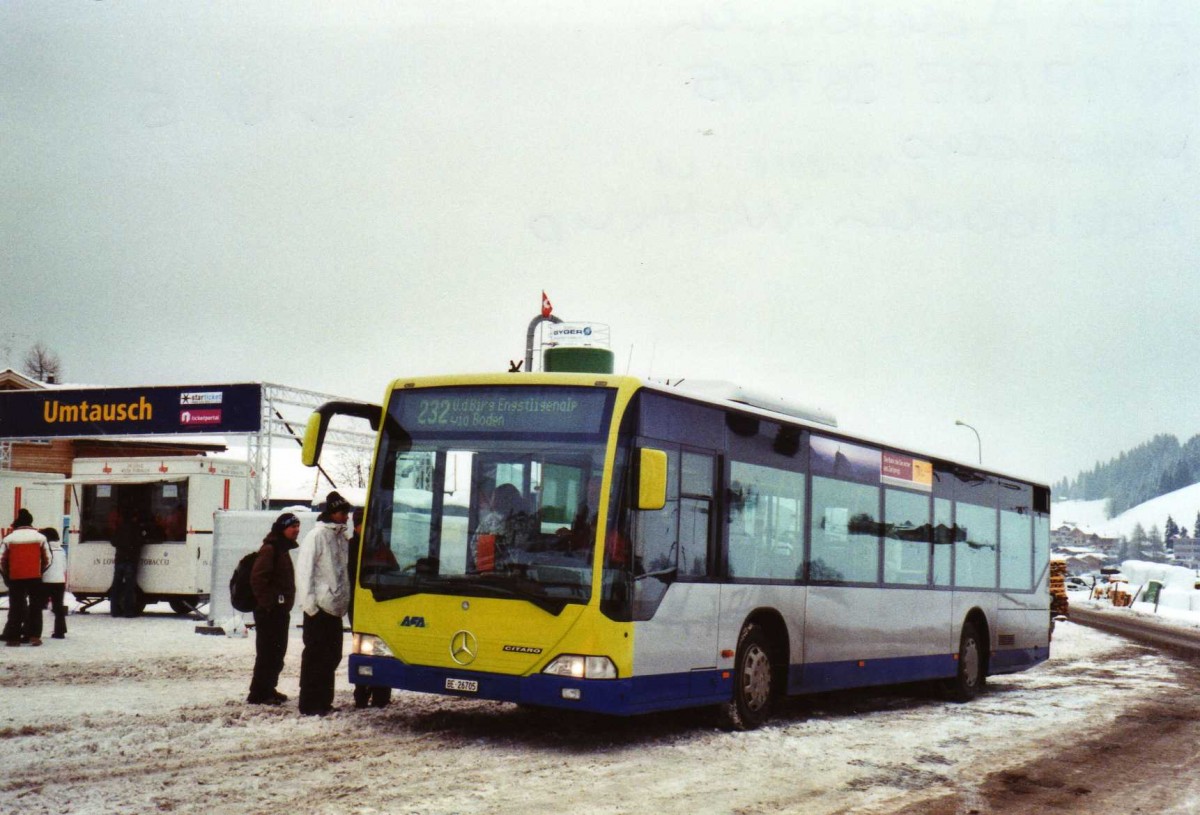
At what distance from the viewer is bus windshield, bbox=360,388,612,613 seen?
31.2 feet

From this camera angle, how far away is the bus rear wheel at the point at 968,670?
50.6 feet

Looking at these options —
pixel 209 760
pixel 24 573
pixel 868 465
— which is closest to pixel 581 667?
pixel 209 760

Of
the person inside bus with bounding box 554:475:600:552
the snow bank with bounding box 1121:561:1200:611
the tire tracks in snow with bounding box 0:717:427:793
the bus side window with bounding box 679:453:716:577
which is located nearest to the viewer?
the tire tracks in snow with bounding box 0:717:427:793

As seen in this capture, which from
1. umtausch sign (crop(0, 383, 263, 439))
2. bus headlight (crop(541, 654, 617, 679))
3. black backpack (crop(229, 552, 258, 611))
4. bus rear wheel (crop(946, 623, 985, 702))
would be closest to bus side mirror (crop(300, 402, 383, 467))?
black backpack (crop(229, 552, 258, 611))

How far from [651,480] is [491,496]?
4.10 ft

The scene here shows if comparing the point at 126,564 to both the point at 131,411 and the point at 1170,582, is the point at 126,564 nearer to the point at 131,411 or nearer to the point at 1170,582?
the point at 131,411

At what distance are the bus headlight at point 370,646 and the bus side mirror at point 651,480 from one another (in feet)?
7.69

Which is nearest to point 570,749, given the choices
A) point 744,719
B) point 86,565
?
point 744,719

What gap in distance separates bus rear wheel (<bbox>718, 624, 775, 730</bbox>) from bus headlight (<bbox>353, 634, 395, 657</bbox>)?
290cm

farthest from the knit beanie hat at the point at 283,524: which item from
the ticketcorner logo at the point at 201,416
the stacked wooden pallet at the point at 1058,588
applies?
the stacked wooden pallet at the point at 1058,588

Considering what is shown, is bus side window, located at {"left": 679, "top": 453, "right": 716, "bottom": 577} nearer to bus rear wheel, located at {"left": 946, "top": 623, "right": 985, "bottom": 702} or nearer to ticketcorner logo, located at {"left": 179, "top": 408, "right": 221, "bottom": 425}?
bus rear wheel, located at {"left": 946, "top": 623, "right": 985, "bottom": 702}

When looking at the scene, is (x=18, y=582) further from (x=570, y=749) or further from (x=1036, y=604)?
(x=1036, y=604)

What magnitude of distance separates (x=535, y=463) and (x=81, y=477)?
58.1 feet

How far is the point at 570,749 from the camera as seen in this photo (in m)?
9.75
